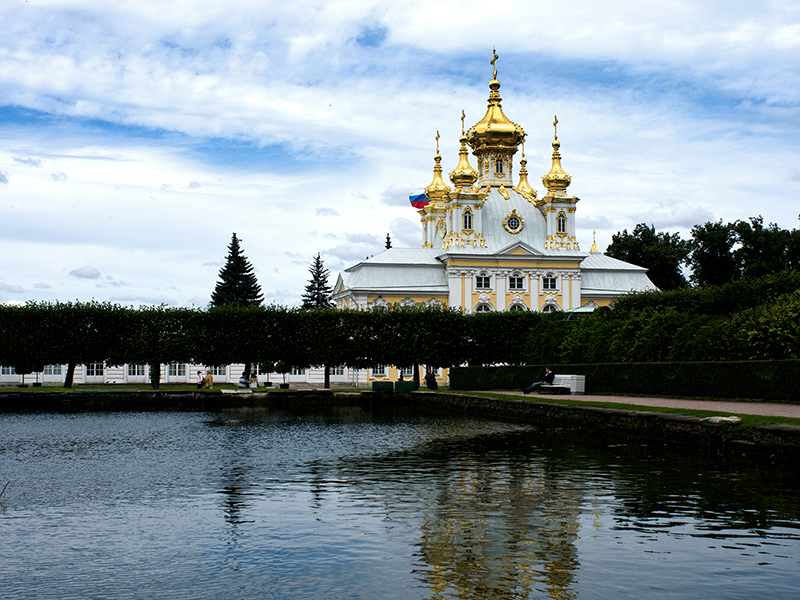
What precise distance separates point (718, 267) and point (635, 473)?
6519 centimetres

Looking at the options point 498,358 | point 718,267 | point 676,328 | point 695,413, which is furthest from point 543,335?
point 718,267

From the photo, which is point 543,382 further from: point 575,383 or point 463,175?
point 463,175

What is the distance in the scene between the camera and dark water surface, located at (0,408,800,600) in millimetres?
7570

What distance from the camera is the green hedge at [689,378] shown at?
2270 cm

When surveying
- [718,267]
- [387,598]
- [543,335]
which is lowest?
[387,598]

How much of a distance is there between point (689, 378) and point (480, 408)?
7.20m

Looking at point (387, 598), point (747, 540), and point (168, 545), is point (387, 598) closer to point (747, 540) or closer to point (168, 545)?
point (168, 545)

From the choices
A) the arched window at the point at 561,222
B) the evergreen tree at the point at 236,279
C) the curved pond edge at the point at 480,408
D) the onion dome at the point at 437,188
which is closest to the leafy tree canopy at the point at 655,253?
the arched window at the point at 561,222

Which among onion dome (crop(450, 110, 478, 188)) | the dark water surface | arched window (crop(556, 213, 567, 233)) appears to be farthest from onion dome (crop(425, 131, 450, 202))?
the dark water surface

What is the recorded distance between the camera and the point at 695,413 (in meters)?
18.0

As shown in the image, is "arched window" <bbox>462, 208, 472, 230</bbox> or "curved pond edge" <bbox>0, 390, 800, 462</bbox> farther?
"arched window" <bbox>462, 208, 472, 230</bbox>

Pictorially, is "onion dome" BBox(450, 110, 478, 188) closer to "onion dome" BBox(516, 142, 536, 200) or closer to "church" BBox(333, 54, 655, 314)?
"church" BBox(333, 54, 655, 314)

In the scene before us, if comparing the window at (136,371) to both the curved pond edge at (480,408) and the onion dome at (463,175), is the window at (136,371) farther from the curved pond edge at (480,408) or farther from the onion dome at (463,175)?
the onion dome at (463,175)

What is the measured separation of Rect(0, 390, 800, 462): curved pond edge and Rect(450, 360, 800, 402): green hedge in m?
1.87
